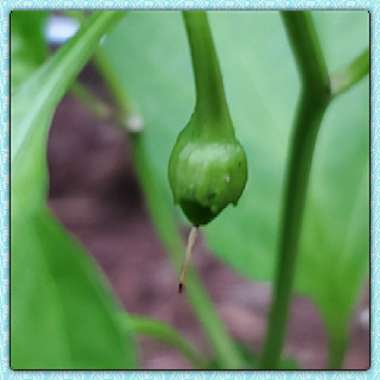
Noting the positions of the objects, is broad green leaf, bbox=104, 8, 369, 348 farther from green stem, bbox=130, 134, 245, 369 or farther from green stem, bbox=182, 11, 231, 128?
green stem, bbox=182, 11, 231, 128

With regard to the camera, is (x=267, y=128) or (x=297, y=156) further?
(x=267, y=128)

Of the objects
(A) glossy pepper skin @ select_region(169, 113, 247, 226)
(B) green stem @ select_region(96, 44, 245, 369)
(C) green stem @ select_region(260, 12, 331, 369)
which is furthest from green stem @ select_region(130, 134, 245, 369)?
(A) glossy pepper skin @ select_region(169, 113, 247, 226)

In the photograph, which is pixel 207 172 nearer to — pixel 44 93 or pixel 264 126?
pixel 44 93

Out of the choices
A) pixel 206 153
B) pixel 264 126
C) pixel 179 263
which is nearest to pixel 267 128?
pixel 264 126

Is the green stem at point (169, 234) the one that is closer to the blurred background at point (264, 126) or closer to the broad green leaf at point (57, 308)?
the blurred background at point (264, 126)

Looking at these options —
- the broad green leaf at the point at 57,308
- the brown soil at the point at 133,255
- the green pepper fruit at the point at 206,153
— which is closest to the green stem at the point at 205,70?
the green pepper fruit at the point at 206,153

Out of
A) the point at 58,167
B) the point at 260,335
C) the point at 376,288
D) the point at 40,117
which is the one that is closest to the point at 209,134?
the point at 40,117

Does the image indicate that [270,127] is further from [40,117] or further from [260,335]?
[260,335]
